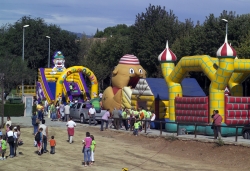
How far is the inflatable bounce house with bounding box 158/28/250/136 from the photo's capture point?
85.6 feet

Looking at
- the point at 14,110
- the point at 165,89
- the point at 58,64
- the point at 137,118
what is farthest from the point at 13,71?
the point at 137,118

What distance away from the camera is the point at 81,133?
30.9 m

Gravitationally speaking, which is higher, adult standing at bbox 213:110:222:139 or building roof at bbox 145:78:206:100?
building roof at bbox 145:78:206:100

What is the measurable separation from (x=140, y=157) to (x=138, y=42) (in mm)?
39869

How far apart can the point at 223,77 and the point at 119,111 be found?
8020 millimetres

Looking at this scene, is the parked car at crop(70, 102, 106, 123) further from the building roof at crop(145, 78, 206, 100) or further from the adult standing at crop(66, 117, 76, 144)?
the adult standing at crop(66, 117, 76, 144)

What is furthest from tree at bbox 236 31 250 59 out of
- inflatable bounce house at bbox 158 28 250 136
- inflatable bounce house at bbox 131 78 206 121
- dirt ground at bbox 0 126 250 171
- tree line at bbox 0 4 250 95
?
dirt ground at bbox 0 126 250 171

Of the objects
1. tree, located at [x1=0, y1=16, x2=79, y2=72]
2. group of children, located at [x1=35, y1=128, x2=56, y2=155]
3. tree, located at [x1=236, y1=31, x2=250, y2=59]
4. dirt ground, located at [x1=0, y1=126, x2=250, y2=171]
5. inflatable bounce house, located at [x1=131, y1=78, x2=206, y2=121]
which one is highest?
tree, located at [x1=0, y1=16, x2=79, y2=72]

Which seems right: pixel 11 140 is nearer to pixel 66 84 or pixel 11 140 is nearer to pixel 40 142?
pixel 40 142

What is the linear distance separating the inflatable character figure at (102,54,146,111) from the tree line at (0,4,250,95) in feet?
35.1

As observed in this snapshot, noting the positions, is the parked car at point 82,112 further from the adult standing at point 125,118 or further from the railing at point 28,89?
the railing at point 28,89

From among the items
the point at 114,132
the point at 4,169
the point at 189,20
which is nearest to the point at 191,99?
the point at 114,132

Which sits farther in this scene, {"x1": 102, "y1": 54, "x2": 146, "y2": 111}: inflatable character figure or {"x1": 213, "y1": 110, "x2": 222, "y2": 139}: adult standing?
{"x1": 102, "y1": 54, "x2": 146, "y2": 111}: inflatable character figure

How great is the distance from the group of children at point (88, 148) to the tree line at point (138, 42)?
24.9 m
